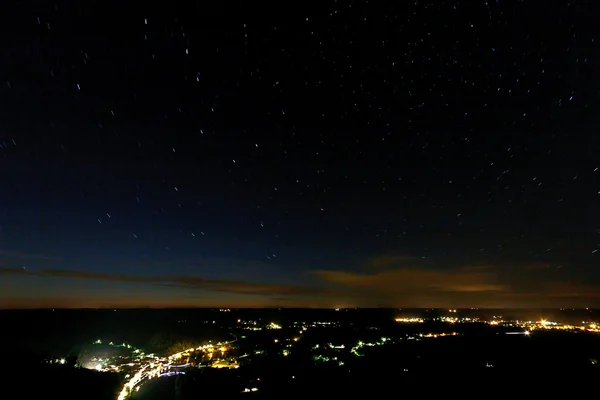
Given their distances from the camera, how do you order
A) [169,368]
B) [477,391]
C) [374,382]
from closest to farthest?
[477,391]
[374,382]
[169,368]

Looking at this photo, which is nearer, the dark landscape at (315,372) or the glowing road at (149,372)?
the dark landscape at (315,372)

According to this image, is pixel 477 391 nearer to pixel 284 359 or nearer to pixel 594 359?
pixel 284 359

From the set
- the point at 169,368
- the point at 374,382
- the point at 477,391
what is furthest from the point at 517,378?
the point at 169,368

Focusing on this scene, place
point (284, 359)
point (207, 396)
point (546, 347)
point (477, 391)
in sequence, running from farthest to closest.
Result: point (546, 347) < point (284, 359) < point (477, 391) < point (207, 396)

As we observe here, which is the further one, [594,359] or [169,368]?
[594,359]

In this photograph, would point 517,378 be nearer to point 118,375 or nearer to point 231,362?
point 231,362

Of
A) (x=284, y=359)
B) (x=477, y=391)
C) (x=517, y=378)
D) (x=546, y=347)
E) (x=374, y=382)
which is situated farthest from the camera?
(x=546, y=347)

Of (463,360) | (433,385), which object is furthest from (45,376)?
(463,360)

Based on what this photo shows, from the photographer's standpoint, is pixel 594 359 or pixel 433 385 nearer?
pixel 433 385

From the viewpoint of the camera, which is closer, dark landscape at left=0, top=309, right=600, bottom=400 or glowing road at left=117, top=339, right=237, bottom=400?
dark landscape at left=0, top=309, right=600, bottom=400
